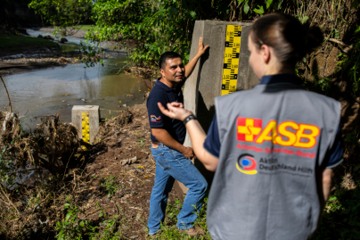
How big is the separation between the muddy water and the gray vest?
25.0 feet

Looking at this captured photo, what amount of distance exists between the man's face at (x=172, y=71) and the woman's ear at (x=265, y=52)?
1468mm

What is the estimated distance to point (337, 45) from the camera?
3504 mm

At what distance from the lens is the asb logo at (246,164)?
132 cm

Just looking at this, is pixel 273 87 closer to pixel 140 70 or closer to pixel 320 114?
pixel 320 114

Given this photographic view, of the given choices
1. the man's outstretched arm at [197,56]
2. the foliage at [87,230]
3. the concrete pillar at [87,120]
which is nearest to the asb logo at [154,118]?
the man's outstretched arm at [197,56]

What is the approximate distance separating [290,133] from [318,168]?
0.30 metres

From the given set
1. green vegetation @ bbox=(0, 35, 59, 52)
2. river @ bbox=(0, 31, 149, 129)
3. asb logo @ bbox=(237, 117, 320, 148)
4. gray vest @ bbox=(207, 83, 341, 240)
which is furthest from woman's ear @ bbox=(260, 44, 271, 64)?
green vegetation @ bbox=(0, 35, 59, 52)

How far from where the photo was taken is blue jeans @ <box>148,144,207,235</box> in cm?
260

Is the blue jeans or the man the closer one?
the man

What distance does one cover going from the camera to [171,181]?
292 centimetres

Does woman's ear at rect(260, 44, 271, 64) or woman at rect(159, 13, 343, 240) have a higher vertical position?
woman's ear at rect(260, 44, 271, 64)

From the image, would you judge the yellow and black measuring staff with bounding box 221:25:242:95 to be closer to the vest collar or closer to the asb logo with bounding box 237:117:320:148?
the vest collar

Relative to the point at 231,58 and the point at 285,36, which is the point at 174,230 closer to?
the point at 231,58

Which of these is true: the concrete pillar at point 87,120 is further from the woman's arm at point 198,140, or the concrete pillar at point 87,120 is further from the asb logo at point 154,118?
the woman's arm at point 198,140
